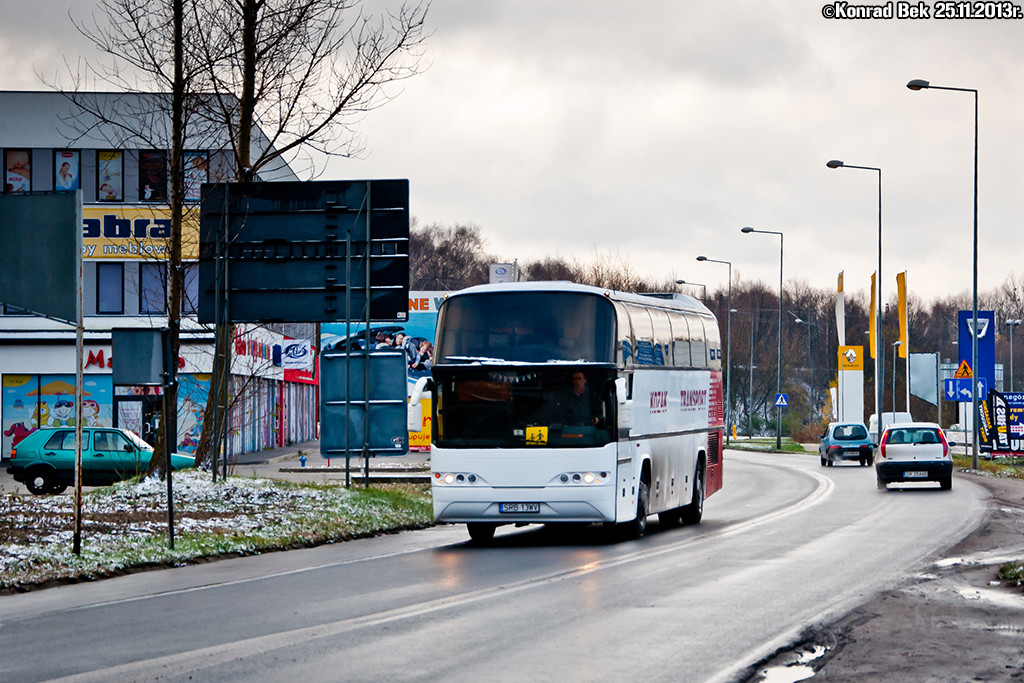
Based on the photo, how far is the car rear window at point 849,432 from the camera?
2175 inches

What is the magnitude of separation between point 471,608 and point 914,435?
2536 cm

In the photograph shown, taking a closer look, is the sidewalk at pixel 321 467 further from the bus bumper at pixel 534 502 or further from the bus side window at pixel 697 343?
the bus bumper at pixel 534 502

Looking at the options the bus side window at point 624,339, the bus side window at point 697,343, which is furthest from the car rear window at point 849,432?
the bus side window at point 624,339

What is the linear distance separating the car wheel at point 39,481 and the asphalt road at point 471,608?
1761 cm

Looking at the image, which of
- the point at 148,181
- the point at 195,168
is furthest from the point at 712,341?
the point at 148,181

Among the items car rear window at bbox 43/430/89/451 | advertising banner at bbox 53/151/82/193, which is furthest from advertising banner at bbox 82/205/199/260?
car rear window at bbox 43/430/89/451

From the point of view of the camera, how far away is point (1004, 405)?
49500 mm

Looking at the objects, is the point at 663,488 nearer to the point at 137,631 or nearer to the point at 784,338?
the point at 137,631

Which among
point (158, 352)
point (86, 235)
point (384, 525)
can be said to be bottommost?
point (384, 525)

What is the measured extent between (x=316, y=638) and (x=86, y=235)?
46537 millimetres

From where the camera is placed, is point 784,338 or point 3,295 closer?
point 3,295

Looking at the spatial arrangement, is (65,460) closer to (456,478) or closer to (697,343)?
(697,343)

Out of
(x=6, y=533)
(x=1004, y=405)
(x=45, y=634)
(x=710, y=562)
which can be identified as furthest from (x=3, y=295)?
(x=1004, y=405)

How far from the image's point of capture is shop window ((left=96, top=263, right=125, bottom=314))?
5444cm
